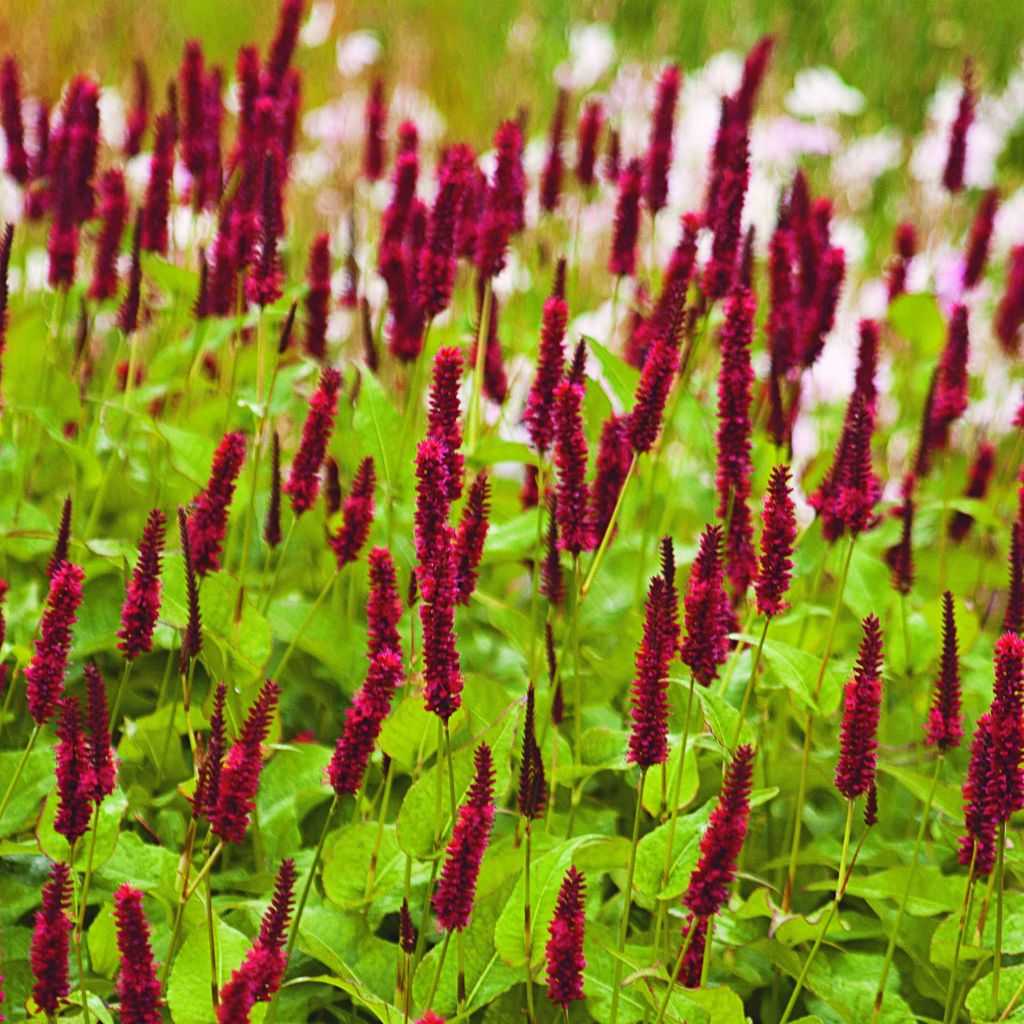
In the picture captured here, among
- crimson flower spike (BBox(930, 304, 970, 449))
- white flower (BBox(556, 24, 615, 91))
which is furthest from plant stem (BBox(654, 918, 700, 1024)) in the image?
white flower (BBox(556, 24, 615, 91))

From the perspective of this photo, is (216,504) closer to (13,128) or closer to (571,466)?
(571,466)

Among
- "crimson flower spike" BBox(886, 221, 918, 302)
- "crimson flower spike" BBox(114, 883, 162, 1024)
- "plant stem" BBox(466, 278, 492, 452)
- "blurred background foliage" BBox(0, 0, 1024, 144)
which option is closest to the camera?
"crimson flower spike" BBox(114, 883, 162, 1024)

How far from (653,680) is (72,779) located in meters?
0.46

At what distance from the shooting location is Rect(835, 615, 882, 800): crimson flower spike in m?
1.13

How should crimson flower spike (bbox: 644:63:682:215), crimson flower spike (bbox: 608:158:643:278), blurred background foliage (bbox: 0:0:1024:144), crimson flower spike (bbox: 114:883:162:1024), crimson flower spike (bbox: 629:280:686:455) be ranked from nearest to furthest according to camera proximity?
crimson flower spike (bbox: 114:883:162:1024) < crimson flower spike (bbox: 629:280:686:455) < crimson flower spike (bbox: 608:158:643:278) < crimson flower spike (bbox: 644:63:682:215) < blurred background foliage (bbox: 0:0:1024:144)

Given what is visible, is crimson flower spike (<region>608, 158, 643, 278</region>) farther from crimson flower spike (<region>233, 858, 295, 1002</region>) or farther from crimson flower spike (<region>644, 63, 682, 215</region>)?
crimson flower spike (<region>233, 858, 295, 1002</region>)

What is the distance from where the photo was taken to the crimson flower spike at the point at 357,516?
1.44 meters

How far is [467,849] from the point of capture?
3.50 ft

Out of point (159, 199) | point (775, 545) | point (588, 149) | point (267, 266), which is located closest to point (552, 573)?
point (775, 545)

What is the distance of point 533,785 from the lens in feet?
3.84

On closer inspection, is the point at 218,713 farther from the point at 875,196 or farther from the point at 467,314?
the point at 875,196

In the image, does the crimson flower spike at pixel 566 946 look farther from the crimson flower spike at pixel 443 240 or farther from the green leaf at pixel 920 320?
the green leaf at pixel 920 320

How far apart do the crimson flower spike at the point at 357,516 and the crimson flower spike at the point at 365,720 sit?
0.33 metres

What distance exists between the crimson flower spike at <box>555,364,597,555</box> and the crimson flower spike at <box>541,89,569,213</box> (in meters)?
1.13
